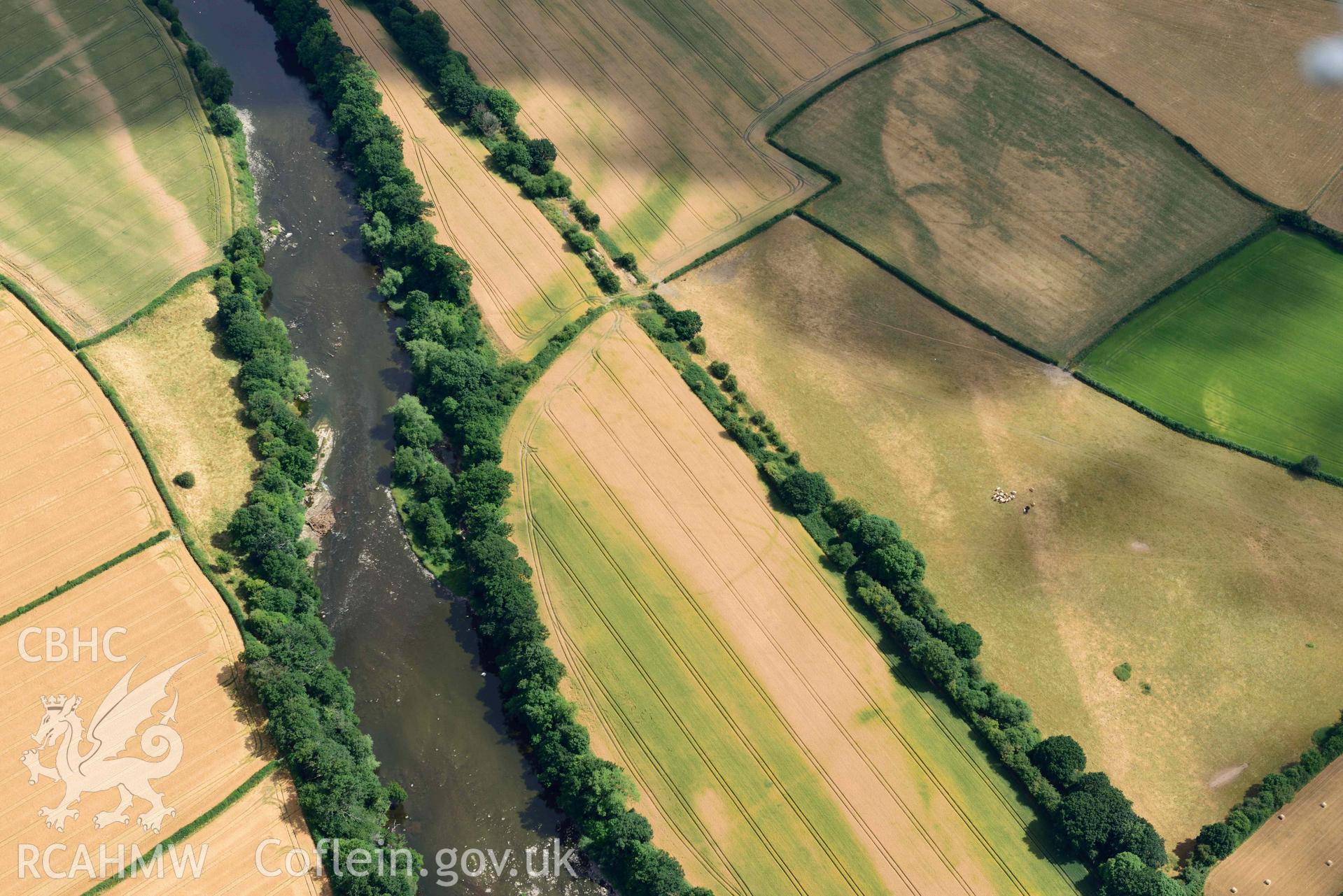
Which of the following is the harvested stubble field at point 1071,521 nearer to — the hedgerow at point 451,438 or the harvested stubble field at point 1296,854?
the harvested stubble field at point 1296,854

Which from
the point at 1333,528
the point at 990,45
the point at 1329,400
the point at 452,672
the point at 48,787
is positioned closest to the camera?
the point at 48,787

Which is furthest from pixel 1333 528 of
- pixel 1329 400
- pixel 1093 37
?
pixel 1093 37

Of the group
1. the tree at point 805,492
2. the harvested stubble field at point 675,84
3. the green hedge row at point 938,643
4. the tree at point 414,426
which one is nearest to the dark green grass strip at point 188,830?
the tree at point 414,426

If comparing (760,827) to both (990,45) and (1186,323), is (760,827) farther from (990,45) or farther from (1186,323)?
(990,45)

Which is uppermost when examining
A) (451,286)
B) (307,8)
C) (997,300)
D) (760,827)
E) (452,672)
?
(307,8)

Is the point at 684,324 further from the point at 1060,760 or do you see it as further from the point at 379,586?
the point at 1060,760

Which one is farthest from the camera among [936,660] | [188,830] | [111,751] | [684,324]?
[684,324]

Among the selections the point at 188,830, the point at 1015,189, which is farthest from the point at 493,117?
the point at 188,830
